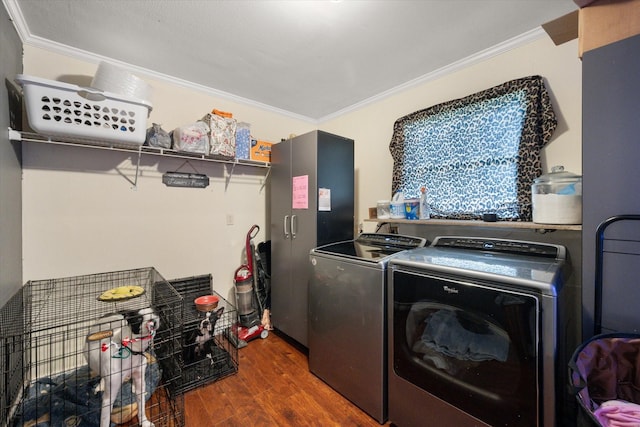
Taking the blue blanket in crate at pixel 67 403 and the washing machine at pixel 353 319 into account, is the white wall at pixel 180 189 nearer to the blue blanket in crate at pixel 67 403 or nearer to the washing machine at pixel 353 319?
the blue blanket in crate at pixel 67 403

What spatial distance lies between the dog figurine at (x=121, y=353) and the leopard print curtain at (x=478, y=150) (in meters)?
2.14

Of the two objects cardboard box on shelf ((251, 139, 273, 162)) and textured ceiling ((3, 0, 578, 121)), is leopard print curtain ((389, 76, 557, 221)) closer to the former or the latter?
textured ceiling ((3, 0, 578, 121))

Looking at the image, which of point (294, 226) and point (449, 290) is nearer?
point (449, 290)

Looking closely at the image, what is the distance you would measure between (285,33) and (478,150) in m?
1.62

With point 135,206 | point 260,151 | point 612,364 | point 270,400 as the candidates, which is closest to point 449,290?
point 612,364

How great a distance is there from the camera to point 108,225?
6.48 feet

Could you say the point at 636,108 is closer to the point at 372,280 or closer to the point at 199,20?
the point at 372,280

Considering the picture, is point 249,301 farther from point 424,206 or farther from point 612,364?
point 612,364

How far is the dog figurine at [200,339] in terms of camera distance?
1916 millimetres

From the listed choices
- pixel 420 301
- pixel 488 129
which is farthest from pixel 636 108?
pixel 420 301

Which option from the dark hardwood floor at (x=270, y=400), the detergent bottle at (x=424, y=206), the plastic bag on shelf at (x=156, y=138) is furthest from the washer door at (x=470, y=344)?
the plastic bag on shelf at (x=156, y=138)

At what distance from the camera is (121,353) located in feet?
4.28

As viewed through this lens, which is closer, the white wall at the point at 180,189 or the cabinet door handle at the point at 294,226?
the white wall at the point at 180,189

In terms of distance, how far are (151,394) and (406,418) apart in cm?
165
